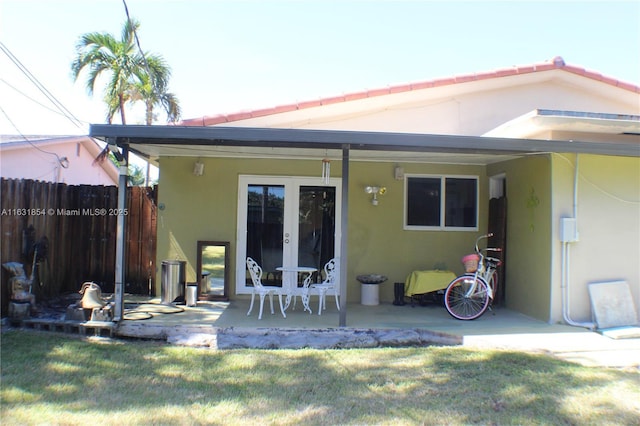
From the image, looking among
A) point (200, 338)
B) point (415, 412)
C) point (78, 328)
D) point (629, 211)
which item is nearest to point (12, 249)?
point (78, 328)

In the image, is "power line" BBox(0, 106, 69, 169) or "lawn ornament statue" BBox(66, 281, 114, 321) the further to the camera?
"power line" BBox(0, 106, 69, 169)

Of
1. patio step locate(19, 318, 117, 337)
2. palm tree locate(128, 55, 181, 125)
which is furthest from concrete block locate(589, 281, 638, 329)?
palm tree locate(128, 55, 181, 125)

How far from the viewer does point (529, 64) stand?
823 centimetres

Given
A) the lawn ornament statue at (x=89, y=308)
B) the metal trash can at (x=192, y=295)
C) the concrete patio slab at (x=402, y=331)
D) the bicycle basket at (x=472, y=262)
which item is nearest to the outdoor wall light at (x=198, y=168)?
the metal trash can at (x=192, y=295)

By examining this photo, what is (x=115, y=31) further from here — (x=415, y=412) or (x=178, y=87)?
(x=415, y=412)

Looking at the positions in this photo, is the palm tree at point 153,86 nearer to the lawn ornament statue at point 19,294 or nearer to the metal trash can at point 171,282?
the metal trash can at point 171,282

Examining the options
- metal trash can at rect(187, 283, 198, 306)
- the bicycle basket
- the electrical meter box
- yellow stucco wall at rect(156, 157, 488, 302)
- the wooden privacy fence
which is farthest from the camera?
yellow stucco wall at rect(156, 157, 488, 302)

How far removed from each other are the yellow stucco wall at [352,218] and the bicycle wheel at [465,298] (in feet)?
4.04

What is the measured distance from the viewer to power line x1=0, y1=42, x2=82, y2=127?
362 inches

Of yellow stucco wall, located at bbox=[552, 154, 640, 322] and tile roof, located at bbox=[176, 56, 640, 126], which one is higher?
tile roof, located at bbox=[176, 56, 640, 126]

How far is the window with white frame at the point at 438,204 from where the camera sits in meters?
8.13

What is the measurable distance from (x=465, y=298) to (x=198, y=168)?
4703 millimetres

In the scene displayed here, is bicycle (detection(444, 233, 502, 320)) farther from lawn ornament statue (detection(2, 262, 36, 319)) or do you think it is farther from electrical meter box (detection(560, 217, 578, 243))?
lawn ornament statue (detection(2, 262, 36, 319))

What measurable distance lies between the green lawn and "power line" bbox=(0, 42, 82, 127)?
255 inches
